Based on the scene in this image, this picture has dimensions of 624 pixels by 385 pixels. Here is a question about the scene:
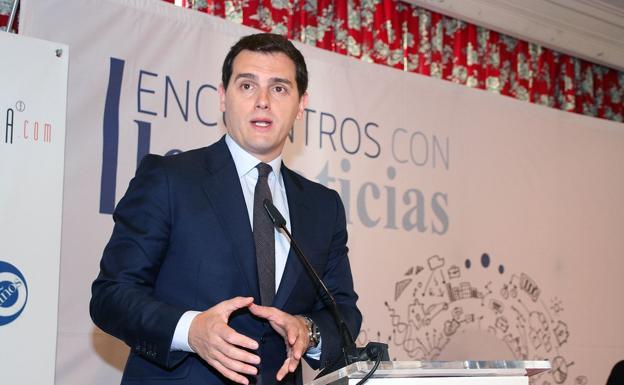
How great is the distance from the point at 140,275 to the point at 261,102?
55 cm

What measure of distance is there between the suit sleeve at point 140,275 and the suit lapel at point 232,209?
4.6 inches

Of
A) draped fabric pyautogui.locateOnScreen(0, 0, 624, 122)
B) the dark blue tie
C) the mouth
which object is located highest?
draped fabric pyautogui.locateOnScreen(0, 0, 624, 122)

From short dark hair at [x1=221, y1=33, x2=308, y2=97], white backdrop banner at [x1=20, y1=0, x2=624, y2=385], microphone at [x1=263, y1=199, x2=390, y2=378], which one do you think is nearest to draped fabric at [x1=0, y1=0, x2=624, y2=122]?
white backdrop banner at [x1=20, y1=0, x2=624, y2=385]

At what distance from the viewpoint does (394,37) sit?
→ 4164mm

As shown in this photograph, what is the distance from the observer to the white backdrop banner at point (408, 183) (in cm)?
279

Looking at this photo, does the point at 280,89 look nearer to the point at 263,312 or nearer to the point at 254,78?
the point at 254,78

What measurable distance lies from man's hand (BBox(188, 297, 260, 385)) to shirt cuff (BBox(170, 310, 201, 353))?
5cm

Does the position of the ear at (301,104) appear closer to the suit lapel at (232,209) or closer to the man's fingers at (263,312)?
the suit lapel at (232,209)

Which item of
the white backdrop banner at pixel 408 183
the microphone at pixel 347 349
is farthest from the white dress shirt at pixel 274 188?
the white backdrop banner at pixel 408 183

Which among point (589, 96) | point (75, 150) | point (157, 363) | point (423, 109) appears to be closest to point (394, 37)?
point (423, 109)

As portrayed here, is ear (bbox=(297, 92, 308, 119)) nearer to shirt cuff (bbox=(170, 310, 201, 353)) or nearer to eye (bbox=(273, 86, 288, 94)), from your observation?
eye (bbox=(273, 86, 288, 94))

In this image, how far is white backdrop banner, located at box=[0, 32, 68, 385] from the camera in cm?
242

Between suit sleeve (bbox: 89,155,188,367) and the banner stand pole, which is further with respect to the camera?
the banner stand pole

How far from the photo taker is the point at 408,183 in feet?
12.3
